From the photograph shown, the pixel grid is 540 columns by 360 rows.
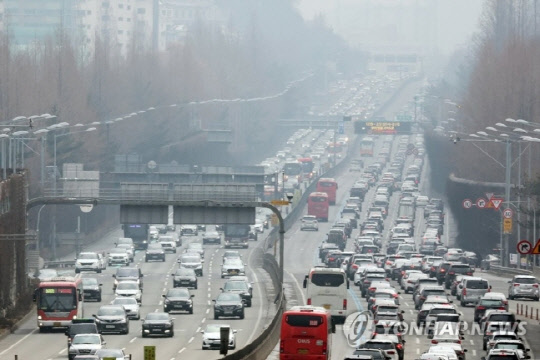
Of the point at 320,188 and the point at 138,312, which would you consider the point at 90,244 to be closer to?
the point at 320,188

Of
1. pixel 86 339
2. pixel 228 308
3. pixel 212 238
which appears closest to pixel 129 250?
pixel 212 238

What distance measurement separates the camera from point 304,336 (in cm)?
6191

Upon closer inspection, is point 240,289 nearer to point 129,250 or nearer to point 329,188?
point 129,250

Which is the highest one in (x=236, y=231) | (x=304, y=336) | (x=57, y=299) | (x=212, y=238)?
(x=304, y=336)

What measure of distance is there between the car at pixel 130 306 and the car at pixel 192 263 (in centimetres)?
2764

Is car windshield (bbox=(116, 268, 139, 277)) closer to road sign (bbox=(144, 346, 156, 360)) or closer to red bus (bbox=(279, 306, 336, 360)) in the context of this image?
red bus (bbox=(279, 306, 336, 360))

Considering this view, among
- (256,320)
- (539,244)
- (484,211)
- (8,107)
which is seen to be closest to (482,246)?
(484,211)

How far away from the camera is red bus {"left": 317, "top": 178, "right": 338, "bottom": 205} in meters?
182

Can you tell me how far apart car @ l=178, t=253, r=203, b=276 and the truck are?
26.0 m

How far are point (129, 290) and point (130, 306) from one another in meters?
8.03

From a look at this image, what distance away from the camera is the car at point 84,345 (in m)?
66.1

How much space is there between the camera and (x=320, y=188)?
18188 centimetres

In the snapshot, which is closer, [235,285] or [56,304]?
[56,304]

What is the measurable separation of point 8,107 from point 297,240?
27.7 m
